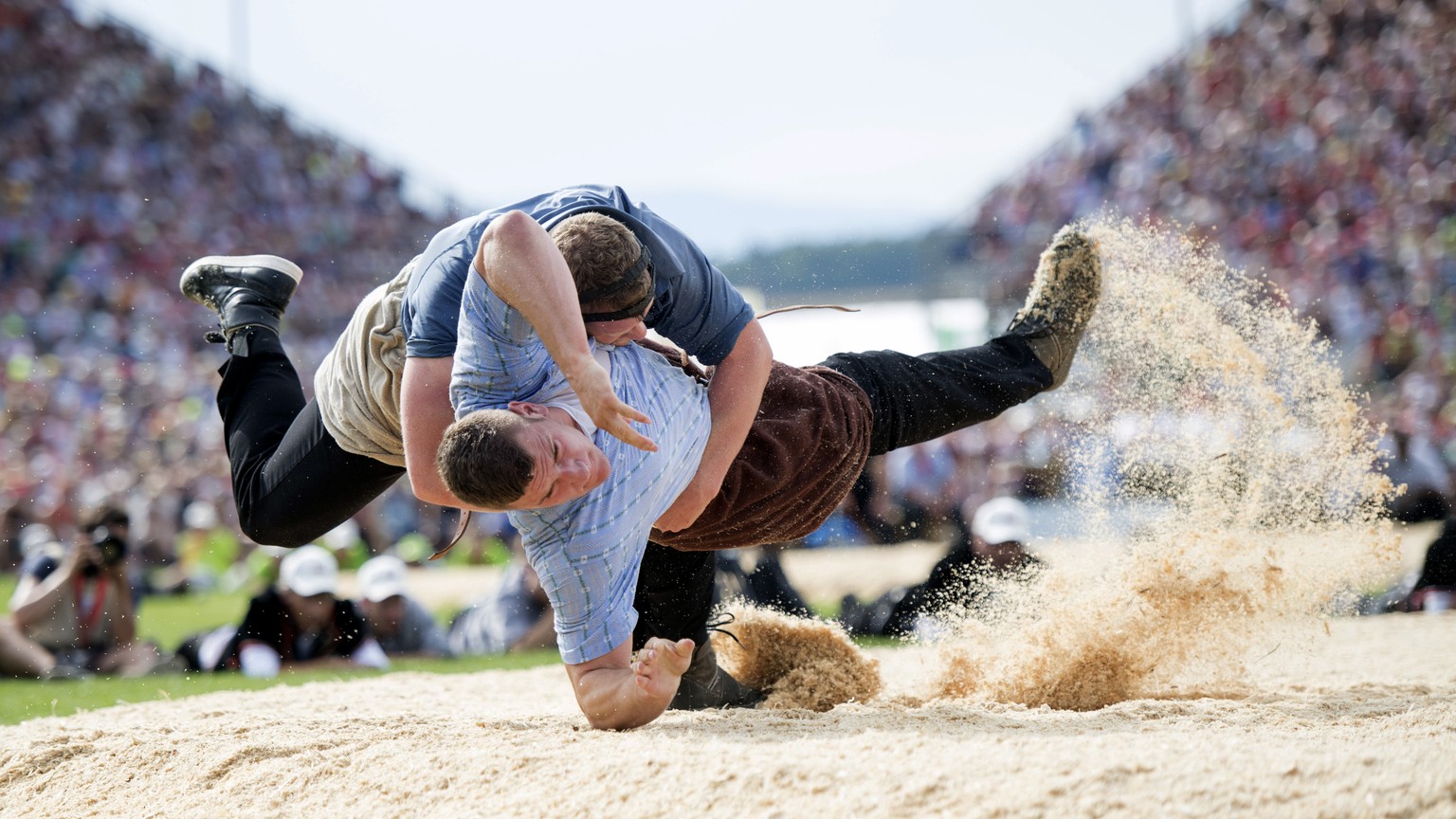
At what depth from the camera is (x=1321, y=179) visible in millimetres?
16062

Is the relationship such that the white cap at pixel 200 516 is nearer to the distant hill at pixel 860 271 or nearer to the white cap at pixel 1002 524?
the distant hill at pixel 860 271

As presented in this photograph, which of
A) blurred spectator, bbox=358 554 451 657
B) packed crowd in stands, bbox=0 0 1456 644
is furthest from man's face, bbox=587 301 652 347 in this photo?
packed crowd in stands, bbox=0 0 1456 644

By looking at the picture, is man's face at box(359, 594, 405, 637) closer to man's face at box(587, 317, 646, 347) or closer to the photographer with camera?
the photographer with camera

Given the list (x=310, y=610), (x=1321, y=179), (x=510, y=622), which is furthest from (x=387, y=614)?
(x=1321, y=179)

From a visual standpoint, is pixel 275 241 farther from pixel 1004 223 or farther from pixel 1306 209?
pixel 1306 209

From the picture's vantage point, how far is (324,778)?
2951mm

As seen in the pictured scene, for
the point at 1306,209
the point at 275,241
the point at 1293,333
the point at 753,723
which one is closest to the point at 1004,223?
the point at 1306,209

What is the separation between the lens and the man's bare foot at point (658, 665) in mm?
2990

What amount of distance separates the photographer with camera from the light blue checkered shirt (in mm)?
4833

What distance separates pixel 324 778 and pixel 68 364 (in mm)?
15170

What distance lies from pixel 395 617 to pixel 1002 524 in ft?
11.6

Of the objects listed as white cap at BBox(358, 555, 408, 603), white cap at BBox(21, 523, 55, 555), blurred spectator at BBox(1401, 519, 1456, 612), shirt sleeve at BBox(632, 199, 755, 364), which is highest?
white cap at BBox(21, 523, 55, 555)

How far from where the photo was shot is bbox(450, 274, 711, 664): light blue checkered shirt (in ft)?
9.27

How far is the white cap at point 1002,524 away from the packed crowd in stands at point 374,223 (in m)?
1.56
